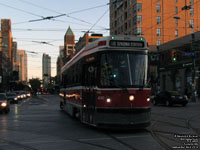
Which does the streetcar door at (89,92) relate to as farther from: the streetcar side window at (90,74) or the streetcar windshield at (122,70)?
the streetcar windshield at (122,70)

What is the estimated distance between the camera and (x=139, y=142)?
805 centimetres

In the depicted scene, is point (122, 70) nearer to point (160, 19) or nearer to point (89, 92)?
point (89, 92)

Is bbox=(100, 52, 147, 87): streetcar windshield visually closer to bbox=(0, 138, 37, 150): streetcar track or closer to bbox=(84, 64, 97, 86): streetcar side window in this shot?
bbox=(84, 64, 97, 86): streetcar side window

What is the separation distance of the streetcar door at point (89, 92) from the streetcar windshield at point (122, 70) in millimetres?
530

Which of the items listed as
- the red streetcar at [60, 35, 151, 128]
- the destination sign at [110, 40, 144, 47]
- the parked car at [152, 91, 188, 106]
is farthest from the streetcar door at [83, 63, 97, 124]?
the parked car at [152, 91, 188, 106]

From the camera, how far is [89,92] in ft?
34.2

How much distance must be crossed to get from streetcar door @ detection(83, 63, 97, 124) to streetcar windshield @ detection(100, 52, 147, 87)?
530 mm

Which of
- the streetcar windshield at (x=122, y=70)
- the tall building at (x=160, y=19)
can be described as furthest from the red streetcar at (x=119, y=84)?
the tall building at (x=160, y=19)

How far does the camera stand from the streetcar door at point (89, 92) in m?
10.0

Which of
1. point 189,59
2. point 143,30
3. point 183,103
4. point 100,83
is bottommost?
point 183,103

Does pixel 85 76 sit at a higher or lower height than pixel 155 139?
higher

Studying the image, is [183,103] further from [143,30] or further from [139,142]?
[143,30]

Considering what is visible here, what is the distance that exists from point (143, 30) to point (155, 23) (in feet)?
11.1

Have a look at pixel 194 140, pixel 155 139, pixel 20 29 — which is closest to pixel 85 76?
pixel 155 139
